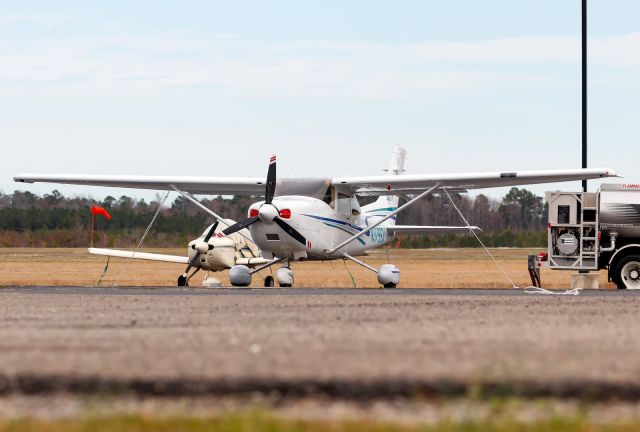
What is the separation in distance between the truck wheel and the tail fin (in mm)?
11781

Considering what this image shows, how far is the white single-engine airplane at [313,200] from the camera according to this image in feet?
97.5

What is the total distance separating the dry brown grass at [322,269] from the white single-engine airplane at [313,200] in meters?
6.76

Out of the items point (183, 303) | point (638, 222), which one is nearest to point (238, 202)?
point (638, 222)

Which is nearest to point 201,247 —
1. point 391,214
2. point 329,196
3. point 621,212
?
point 329,196

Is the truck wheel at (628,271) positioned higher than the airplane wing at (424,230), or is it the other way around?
the airplane wing at (424,230)

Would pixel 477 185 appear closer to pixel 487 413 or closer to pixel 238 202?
pixel 487 413

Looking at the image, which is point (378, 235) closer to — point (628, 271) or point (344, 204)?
point (344, 204)

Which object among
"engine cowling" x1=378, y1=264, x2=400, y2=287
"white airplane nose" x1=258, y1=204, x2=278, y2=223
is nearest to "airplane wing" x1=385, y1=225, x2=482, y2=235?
"engine cowling" x1=378, y1=264, x2=400, y2=287

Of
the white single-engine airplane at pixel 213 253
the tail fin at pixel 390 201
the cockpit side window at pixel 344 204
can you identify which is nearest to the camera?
the cockpit side window at pixel 344 204

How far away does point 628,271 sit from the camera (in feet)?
86.5

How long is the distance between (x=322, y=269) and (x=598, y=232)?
103 feet

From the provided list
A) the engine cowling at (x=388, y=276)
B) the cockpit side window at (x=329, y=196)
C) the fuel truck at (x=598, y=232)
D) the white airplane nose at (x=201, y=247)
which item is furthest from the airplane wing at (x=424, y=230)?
the fuel truck at (x=598, y=232)

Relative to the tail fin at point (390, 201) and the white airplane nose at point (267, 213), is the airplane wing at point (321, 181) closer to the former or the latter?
the white airplane nose at point (267, 213)

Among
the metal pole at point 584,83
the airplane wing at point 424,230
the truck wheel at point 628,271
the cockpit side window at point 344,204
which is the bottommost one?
the truck wheel at point 628,271
